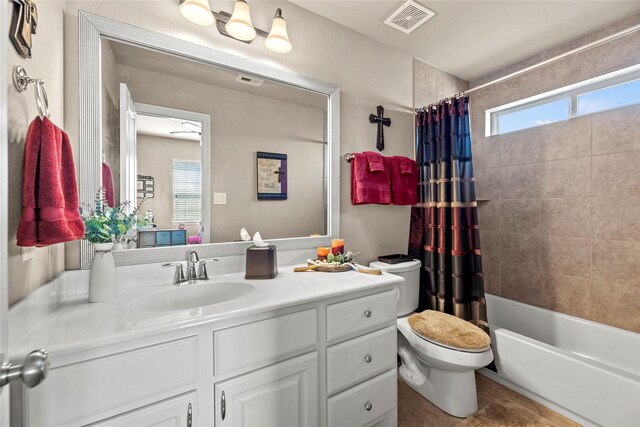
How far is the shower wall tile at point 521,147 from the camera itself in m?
2.28

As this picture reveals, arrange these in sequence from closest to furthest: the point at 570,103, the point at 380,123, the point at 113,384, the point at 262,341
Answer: the point at 113,384 < the point at 262,341 < the point at 380,123 < the point at 570,103

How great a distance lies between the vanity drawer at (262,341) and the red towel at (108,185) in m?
0.77

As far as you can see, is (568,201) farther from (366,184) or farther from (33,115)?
(33,115)

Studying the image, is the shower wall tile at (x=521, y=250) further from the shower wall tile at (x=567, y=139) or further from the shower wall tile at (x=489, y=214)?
the shower wall tile at (x=567, y=139)

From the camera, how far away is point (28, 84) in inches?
32.9

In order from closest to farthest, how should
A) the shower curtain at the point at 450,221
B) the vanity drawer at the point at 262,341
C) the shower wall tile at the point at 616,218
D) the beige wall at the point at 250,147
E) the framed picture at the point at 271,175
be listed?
the vanity drawer at the point at 262,341
the beige wall at the point at 250,147
the framed picture at the point at 271,175
the shower wall tile at the point at 616,218
the shower curtain at the point at 450,221

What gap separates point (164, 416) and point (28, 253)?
0.63 meters

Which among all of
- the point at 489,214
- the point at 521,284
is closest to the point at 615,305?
the point at 521,284

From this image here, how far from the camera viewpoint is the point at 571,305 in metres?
2.08

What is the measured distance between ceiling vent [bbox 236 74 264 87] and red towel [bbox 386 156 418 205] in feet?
3.29

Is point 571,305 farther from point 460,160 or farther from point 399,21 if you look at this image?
point 399,21

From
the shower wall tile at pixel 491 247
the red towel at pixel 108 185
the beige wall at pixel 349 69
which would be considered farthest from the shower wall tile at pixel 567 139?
the red towel at pixel 108 185

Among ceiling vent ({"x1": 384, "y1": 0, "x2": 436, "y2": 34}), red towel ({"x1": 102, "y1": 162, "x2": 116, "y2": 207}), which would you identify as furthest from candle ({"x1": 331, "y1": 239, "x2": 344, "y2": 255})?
ceiling vent ({"x1": 384, "y1": 0, "x2": 436, "y2": 34})

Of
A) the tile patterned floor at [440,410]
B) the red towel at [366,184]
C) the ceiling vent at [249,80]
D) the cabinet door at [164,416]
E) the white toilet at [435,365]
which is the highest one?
the ceiling vent at [249,80]
